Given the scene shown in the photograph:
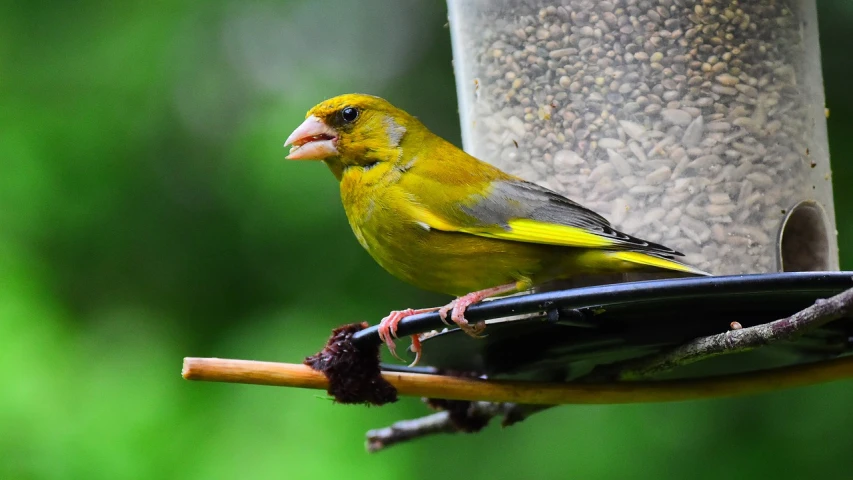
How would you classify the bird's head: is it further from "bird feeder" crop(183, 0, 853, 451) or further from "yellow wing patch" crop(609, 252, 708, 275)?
"yellow wing patch" crop(609, 252, 708, 275)

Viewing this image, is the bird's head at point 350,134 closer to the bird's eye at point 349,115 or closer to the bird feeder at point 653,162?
the bird's eye at point 349,115

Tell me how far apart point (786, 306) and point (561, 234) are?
715 millimetres

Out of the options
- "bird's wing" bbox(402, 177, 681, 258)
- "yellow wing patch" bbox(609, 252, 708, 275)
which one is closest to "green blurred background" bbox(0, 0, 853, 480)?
"bird's wing" bbox(402, 177, 681, 258)

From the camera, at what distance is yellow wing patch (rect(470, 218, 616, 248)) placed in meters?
3.15

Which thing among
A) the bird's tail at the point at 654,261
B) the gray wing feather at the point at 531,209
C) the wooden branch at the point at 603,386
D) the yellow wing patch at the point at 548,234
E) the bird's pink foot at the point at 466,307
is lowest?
the wooden branch at the point at 603,386

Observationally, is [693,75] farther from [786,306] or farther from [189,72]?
[189,72]

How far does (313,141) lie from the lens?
12.5ft

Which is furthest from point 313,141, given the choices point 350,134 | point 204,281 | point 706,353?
point 706,353

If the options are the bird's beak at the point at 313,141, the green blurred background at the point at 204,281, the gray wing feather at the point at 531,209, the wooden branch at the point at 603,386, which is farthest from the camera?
the green blurred background at the point at 204,281

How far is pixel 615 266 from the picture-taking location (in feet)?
10.4

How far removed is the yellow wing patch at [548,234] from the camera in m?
3.15

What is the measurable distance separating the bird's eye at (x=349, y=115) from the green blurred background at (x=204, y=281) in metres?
1.06

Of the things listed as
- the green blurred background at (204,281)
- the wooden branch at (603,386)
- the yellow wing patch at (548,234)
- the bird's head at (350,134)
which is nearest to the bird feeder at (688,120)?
the yellow wing patch at (548,234)

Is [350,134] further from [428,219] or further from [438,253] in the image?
[438,253]
